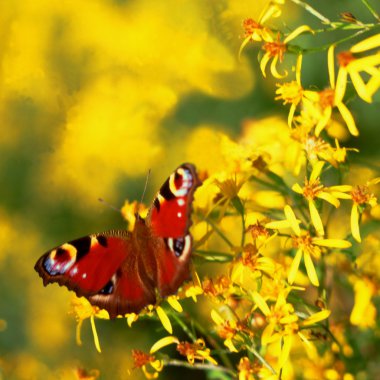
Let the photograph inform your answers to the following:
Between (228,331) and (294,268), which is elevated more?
(294,268)

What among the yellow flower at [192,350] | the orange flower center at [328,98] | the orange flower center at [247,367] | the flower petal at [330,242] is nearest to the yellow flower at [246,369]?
the orange flower center at [247,367]

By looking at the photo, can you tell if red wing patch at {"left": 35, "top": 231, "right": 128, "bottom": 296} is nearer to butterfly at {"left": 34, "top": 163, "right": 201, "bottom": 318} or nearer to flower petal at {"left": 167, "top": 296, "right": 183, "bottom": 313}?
butterfly at {"left": 34, "top": 163, "right": 201, "bottom": 318}

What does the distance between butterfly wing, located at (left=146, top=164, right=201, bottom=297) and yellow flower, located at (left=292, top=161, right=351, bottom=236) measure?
1.16 feet

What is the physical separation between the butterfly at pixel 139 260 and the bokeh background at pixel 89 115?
1098 millimetres

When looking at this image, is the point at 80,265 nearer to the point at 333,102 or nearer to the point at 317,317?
the point at 317,317

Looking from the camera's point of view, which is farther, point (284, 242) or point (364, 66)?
point (284, 242)

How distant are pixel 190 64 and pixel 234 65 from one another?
29 cm

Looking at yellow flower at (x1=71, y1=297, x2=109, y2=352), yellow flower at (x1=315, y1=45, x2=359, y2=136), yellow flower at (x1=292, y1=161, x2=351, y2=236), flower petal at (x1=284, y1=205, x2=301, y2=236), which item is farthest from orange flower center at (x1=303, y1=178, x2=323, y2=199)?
yellow flower at (x1=71, y1=297, x2=109, y2=352)

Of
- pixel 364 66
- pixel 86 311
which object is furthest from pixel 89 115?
pixel 364 66

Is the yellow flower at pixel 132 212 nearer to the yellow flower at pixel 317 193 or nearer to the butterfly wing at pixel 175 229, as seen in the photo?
the butterfly wing at pixel 175 229

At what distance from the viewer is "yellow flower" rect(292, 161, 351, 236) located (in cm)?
215

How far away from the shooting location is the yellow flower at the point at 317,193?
2.15m

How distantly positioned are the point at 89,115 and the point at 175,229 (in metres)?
1.60

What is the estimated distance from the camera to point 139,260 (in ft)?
7.52
